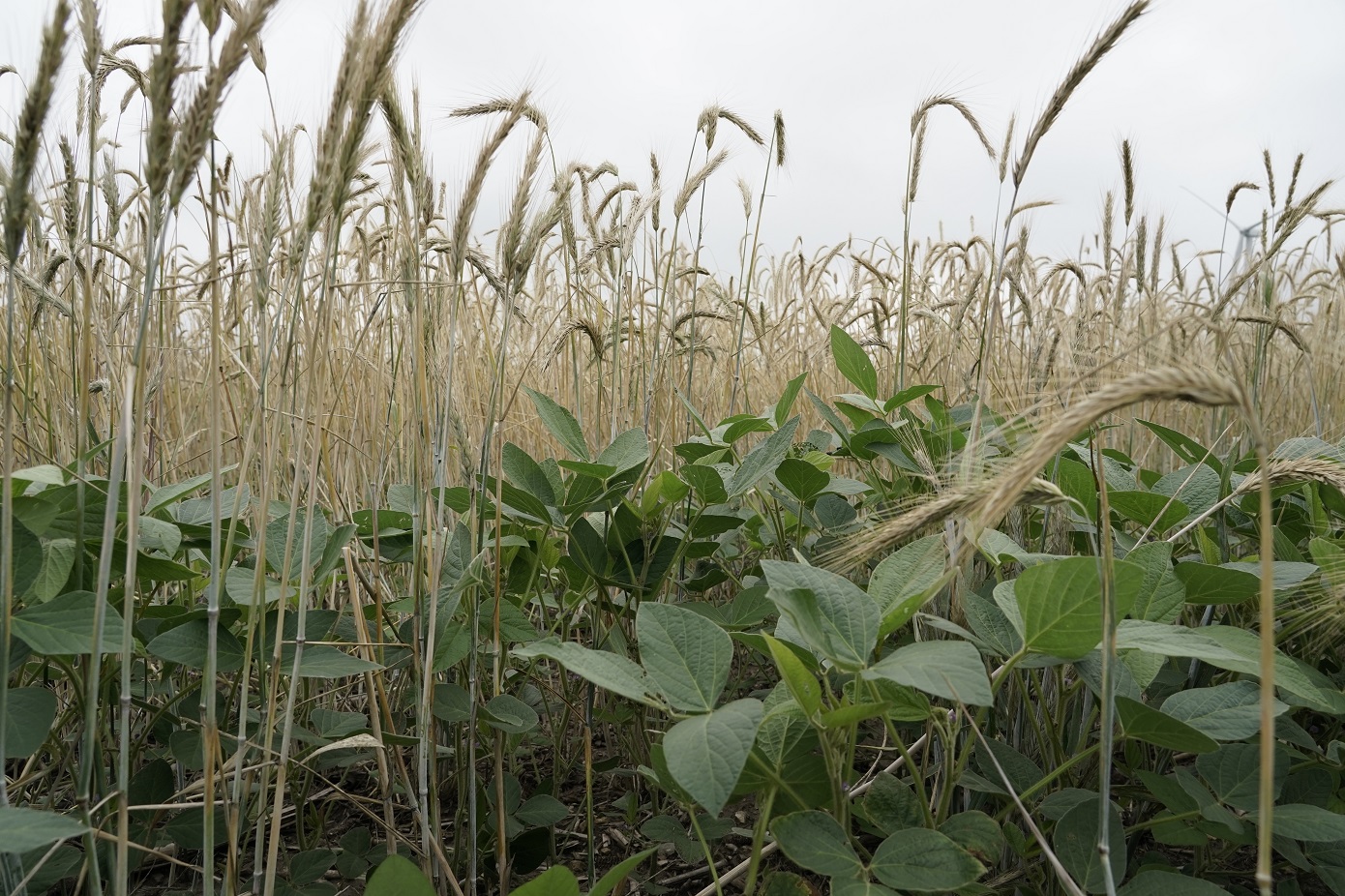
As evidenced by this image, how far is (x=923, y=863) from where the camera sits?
0.71m

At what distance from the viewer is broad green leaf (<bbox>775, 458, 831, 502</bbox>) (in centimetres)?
116

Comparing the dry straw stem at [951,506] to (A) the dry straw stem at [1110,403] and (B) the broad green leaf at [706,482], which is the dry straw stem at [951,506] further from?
(B) the broad green leaf at [706,482]

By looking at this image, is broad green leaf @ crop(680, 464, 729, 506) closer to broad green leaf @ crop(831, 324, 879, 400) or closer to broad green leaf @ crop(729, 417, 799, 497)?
broad green leaf @ crop(729, 417, 799, 497)

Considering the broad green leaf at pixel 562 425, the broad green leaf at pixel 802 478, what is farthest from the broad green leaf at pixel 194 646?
the broad green leaf at pixel 802 478

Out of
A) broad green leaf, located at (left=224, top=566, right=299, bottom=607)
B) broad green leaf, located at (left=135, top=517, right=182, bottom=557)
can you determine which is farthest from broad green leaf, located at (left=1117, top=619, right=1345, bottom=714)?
broad green leaf, located at (left=135, top=517, right=182, bottom=557)

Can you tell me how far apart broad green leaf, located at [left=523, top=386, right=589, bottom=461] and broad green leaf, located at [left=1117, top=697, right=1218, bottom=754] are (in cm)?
70

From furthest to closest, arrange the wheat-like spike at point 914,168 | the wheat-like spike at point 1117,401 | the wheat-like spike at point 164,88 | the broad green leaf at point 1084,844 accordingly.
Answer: the wheat-like spike at point 914,168, the broad green leaf at point 1084,844, the wheat-like spike at point 164,88, the wheat-like spike at point 1117,401

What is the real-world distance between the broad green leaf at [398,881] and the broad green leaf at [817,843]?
0.23m

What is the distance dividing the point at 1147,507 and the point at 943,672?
1.80ft

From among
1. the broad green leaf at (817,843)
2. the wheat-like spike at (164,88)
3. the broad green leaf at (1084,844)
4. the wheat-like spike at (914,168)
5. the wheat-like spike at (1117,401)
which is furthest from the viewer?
the wheat-like spike at (914,168)

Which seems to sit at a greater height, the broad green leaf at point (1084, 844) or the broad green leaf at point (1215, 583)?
the broad green leaf at point (1215, 583)

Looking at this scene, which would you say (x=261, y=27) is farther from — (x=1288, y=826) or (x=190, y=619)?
(x=1288, y=826)

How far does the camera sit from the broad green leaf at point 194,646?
82 centimetres

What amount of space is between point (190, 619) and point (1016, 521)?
115cm
